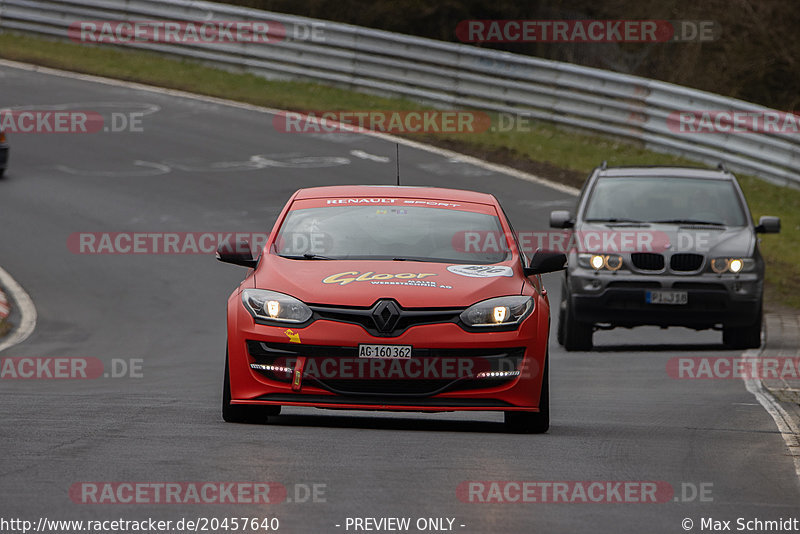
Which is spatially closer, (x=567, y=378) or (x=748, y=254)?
(x=567, y=378)

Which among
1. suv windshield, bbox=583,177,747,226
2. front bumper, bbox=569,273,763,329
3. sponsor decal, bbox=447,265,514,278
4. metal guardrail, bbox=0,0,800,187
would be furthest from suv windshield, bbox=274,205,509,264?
metal guardrail, bbox=0,0,800,187

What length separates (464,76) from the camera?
2948 cm

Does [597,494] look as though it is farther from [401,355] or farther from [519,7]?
[519,7]

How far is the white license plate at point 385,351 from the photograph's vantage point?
9508 mm

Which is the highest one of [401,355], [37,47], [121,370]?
[37,47]

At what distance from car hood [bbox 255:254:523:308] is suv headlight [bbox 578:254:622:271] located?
574cm

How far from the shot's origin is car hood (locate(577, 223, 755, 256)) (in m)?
15.9

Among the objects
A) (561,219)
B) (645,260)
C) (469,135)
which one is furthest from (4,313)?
(469,135)

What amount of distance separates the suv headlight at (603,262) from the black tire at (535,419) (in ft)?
19.6

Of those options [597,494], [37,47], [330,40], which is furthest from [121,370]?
[37,47]

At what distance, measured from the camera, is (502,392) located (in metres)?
9.69

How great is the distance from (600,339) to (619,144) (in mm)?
10544

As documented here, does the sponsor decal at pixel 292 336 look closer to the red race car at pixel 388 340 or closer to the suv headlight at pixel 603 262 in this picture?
the red race car at pixel 388 340

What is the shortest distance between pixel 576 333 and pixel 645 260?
102cm
